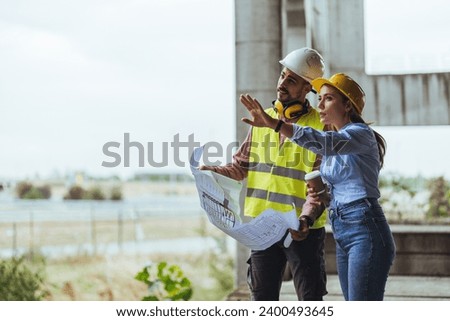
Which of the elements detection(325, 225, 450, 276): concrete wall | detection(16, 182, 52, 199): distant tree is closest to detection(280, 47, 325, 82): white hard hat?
detection(325, 225, 450, 276): concrete wall

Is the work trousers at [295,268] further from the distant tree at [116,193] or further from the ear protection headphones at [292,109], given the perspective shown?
the distant tree at [116,193]

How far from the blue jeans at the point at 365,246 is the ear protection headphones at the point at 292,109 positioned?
0.46 meters

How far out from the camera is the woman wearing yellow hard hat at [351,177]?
2.41 meters

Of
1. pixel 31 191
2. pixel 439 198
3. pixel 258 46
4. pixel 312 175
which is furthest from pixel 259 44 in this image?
pixel 31 191

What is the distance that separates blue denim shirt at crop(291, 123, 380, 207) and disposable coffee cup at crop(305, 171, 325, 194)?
0.28 ft

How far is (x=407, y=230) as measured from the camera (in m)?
5.69

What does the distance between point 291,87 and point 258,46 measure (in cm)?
280

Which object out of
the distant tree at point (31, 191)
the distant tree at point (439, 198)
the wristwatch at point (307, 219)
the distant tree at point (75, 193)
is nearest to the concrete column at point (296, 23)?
the distant tree at point (439, 198)

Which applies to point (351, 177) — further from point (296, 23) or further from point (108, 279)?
point (108, 279)

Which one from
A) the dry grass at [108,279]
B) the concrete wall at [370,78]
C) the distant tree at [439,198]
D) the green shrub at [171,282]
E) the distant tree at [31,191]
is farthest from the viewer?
the distant tree at [31,191]

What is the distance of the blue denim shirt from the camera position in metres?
2.38

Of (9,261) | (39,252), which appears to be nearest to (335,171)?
(9,261)

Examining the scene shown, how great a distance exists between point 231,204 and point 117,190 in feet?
42.8
